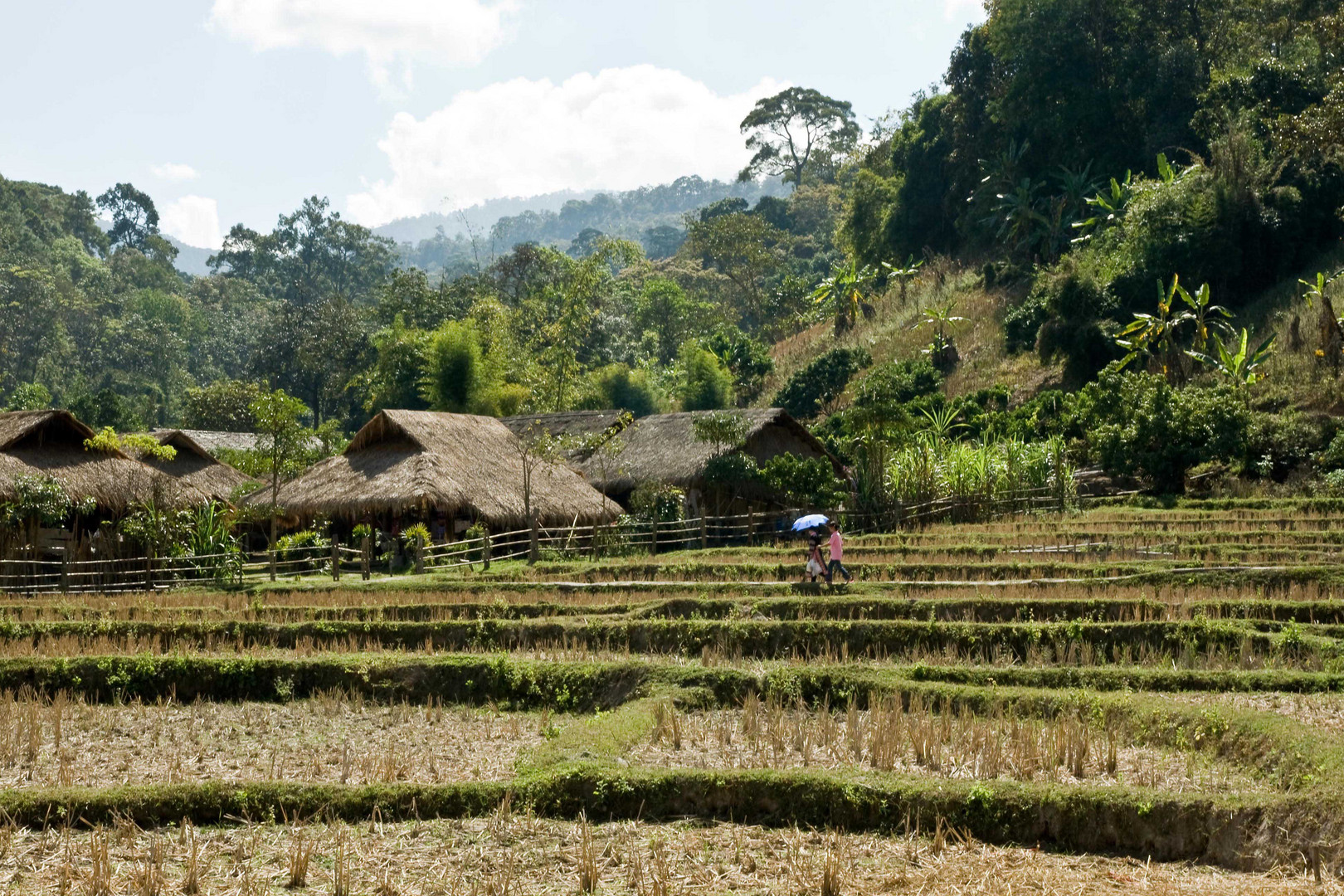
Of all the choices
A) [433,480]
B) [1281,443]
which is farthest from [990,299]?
[433,480]

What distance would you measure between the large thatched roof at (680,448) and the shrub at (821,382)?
874 cm

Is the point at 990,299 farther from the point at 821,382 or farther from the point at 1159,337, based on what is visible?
the point at 1159,337

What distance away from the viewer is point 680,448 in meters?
27.4

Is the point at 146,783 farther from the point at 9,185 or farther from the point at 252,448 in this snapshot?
the point at 9,185

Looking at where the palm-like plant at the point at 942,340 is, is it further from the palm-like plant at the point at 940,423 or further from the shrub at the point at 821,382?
the palm-like plant at the point at 940,423

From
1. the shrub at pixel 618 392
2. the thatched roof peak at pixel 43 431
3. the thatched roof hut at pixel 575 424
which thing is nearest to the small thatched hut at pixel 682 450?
the thatched roof hut at pixel 575 424

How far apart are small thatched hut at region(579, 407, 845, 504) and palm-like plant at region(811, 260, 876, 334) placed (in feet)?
52.4

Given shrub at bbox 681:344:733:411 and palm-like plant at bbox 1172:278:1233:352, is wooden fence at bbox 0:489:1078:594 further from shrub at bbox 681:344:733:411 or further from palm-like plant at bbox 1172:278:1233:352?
shrub at bbox 681:344:733:411

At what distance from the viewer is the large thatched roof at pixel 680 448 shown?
2655 cm

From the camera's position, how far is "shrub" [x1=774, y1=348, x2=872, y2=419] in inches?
1475

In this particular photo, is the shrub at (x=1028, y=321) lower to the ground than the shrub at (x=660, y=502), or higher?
higher

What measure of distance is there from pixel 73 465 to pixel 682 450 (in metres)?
12.2

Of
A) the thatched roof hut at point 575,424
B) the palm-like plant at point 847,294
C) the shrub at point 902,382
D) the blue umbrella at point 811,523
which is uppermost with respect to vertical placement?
the palm-like plant at point 847,294

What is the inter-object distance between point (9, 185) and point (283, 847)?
70.3m
